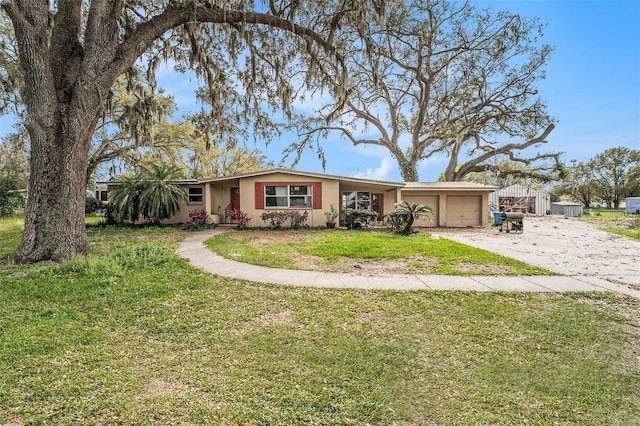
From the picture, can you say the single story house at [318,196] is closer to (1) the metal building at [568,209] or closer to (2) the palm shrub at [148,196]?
(2) the palm shrub at [148,196]

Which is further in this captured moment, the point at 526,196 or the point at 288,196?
the point at 526,196

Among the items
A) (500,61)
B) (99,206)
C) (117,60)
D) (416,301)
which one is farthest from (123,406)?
(500,61)

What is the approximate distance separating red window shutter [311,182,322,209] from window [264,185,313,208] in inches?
6.6

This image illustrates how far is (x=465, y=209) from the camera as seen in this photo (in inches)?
667

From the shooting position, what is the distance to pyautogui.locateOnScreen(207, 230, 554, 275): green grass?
6383 mm

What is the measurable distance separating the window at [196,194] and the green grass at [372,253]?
6.83m

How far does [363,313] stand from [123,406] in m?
2.73

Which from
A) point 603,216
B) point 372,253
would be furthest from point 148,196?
point 603,216

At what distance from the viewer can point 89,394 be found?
2.31 meters

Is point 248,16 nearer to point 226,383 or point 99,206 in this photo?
point 226,383

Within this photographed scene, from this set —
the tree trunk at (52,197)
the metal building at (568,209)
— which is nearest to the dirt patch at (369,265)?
the tree trunk at (52,197)

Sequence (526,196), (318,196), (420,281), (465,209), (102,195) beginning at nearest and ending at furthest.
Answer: (420,281) → (318,196) → (465,209) → (102,195) → (526,196)

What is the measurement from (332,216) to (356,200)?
11.3 ft

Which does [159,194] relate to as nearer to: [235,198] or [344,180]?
[235,198]
